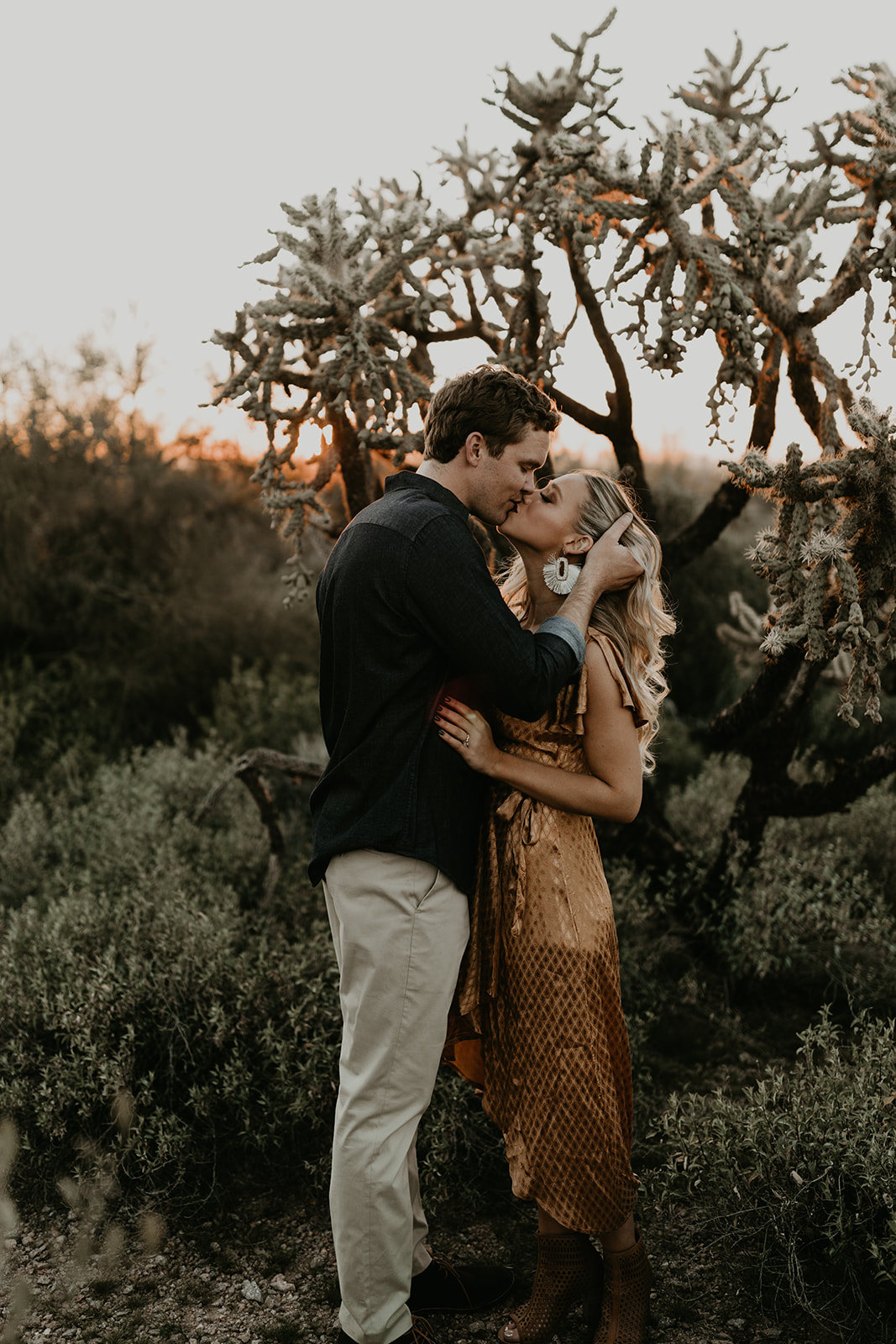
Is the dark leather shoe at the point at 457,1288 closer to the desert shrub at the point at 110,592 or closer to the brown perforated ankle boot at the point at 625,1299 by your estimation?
the brown perforated ankle boot at the point at 625,1299

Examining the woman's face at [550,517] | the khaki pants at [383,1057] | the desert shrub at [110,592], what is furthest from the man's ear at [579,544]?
the desert shrub at [110,592]

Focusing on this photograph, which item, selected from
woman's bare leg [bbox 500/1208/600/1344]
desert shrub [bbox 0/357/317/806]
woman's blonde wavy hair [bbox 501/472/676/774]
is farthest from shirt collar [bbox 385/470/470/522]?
desert shrub [bbox 0/357/317/806]

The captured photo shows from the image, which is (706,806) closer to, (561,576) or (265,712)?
(561,576)

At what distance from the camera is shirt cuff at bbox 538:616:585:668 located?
2283 mm

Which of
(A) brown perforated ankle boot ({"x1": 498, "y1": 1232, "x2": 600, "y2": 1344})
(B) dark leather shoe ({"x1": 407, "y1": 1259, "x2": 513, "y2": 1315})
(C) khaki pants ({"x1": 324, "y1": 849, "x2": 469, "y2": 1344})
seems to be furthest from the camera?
(B) dark leather shoe ({"x1": 407, "y1": 1259, "x2": 513, "y2": 1315})

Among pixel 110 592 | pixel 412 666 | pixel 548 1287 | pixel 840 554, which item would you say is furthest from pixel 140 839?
pixel 110 592

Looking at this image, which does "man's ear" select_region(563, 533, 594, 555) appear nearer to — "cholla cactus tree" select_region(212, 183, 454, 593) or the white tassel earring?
the white tassel earring

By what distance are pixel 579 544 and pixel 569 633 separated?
383 mm

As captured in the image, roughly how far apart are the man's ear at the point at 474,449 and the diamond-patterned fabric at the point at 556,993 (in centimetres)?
54

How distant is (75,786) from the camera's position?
652cm

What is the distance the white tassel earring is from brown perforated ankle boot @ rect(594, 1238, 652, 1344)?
5.71 ft

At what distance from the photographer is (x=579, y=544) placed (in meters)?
2.59

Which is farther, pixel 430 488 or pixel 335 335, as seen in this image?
pixel 335 335

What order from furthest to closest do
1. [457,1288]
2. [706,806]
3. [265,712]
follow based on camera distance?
1. [265,712]
2. [706,806]
3. [457,1288]
